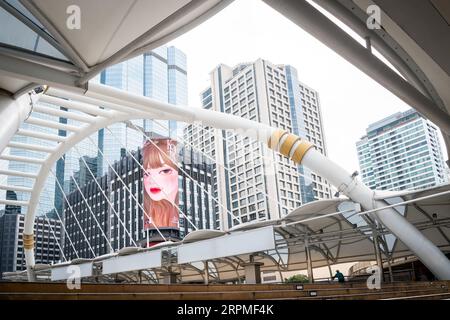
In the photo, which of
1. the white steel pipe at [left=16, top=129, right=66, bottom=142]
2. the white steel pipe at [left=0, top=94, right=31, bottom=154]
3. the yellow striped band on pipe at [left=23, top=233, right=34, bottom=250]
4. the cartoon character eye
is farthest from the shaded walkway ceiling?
the cartoon character eye

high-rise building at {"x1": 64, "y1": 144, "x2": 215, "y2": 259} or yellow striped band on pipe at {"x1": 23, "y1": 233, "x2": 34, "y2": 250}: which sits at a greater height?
high-rise building at {"x1": 64, "y1": 144, "x2": 215, "y2": 259}

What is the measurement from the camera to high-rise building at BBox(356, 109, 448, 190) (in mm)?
103688

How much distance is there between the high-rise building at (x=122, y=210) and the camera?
9062cm

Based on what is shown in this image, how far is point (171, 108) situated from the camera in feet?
57.4

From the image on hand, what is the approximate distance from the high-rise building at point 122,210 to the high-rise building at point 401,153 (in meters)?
50.0

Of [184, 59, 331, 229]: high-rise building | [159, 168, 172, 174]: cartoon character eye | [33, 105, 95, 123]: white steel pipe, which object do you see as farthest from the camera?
[184, 59, 331, 229]: high-rise building

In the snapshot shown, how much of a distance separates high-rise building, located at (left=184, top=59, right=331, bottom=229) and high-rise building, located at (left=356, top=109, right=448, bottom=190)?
13.8m

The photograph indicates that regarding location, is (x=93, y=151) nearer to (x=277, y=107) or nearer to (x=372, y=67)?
(x=277, y=107)

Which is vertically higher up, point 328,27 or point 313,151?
point 313,151

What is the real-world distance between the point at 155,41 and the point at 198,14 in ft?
3.09

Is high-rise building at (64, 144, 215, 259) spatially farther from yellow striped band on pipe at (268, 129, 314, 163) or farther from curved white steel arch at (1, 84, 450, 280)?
yellow striped band on pipe at (268, 129, 314, 163)

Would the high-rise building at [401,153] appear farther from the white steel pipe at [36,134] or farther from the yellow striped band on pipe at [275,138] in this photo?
the white steel pipe at [36,134]

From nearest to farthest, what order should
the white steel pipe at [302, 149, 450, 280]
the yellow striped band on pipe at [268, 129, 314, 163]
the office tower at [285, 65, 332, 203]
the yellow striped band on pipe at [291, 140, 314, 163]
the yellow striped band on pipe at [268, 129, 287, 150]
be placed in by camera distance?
the white steel pipe at [302, 149, 450, 280] < the yellow striped band on pipe at [291, 140, 314, 163] < the yellow striped band on pipe at [268, 129, 314, 163] < the yellow striped band on pipe at [268, 129, 287, 150] < the office tower at [285, 65, 332, 203]
